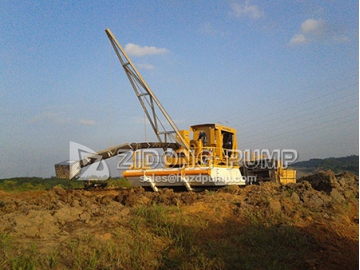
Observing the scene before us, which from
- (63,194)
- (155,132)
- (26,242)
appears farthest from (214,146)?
(26,242)

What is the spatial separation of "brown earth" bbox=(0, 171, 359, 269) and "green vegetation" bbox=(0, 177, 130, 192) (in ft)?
24.7

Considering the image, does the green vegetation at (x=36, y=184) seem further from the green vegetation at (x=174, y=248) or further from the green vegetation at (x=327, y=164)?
the green vegetation at (x=327, y=164)

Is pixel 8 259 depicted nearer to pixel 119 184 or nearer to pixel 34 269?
pixel 34 269

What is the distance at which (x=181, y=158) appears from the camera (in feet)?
42.8

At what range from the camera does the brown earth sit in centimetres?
580

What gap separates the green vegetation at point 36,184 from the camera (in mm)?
17736

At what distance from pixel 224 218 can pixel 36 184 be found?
14928mm

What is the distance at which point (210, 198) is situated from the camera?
9750 mm

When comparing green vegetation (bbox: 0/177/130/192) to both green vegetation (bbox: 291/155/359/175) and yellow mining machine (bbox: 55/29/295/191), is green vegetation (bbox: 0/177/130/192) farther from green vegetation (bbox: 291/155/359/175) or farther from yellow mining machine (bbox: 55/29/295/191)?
green vegetation (bbox: 291/155/359/175)

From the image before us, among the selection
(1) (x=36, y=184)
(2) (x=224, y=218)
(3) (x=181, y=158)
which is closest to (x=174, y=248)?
(2) (x=224, y=218)

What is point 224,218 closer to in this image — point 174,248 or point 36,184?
point 174,248

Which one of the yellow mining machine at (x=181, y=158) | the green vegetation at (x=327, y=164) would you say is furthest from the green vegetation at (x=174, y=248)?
the green vegetation at (x=327, y=164)

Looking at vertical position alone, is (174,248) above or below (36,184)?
below

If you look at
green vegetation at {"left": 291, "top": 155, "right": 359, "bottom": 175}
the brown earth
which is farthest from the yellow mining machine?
green vegetation at {"left": 291, "top": 155, "right": 359, "bottom": 175}
